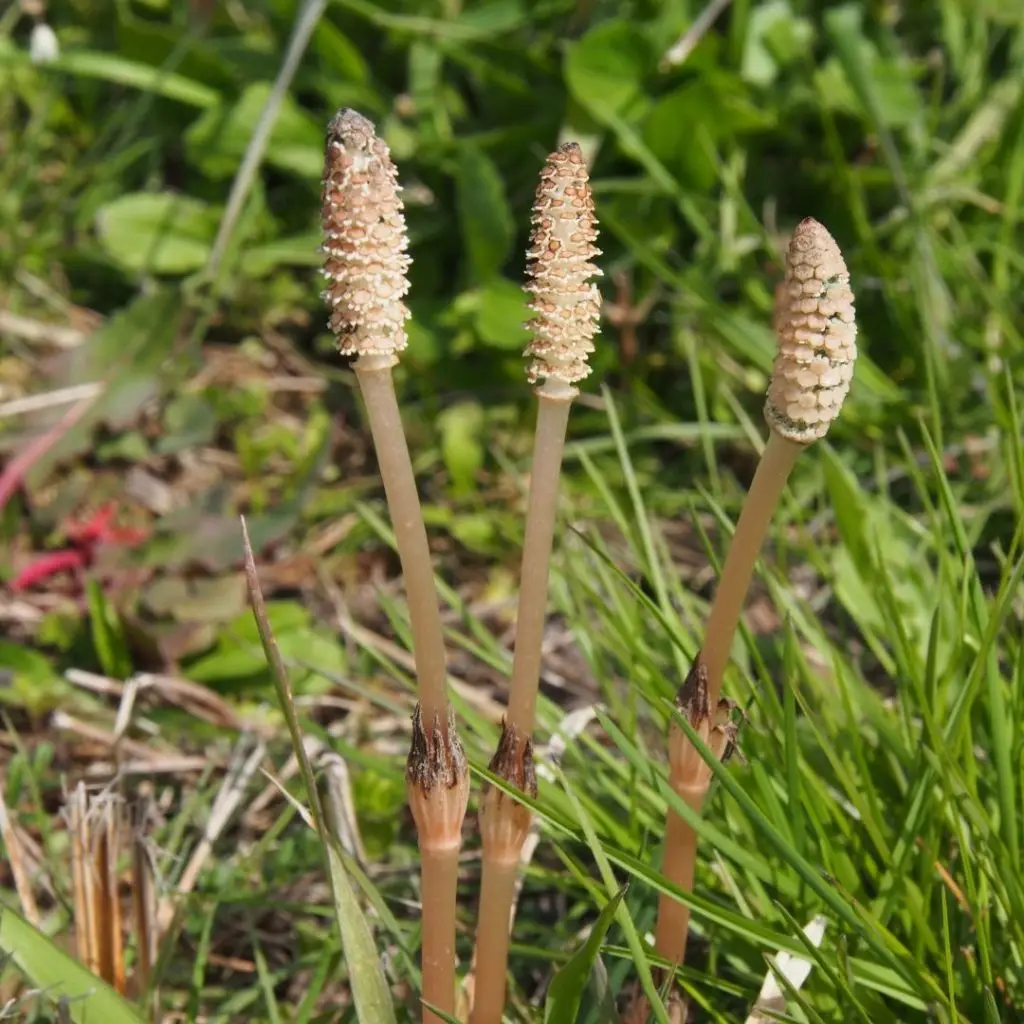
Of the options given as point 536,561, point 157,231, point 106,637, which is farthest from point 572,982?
point 157,231

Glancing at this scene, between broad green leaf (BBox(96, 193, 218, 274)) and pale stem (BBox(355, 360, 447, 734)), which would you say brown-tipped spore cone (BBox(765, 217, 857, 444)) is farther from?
broad green leaf (BBox(96, 193, 218, 274))

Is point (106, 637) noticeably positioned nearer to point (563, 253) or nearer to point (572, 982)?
point (572, 982)

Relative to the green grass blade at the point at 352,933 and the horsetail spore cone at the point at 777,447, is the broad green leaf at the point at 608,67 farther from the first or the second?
the green grass blade at the point at 352,933

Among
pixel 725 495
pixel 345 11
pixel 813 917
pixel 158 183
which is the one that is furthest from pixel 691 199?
pixel 813 917

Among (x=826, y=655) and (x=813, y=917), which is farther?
(x=826, y=655)

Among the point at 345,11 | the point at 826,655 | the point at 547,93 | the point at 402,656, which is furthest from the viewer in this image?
the point at 345,11

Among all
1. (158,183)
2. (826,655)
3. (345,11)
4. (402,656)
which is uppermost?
(345,11)

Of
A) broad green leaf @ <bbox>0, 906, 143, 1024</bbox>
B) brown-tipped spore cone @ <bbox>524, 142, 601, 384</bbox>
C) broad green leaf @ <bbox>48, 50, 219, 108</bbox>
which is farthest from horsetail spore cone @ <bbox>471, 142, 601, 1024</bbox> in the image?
broad green leaf @ <bbox>48, 50, 219, 108</bbox>

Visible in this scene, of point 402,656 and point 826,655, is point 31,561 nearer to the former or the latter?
point 402,656

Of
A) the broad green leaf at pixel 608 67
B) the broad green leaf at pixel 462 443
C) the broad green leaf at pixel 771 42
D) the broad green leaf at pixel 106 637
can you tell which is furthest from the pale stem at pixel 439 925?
the broad green leaf at pixel 771 42
